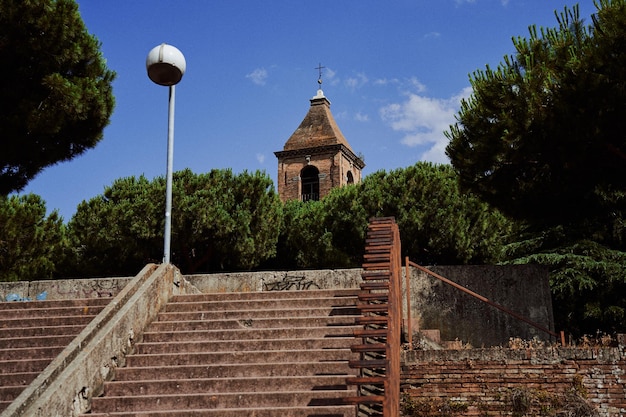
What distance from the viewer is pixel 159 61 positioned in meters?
9.49

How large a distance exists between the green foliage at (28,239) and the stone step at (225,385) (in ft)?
52.2

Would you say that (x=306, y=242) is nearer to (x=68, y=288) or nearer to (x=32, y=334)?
(x=68, y=288)

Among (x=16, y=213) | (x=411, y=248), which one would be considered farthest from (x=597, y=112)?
(x=16, y=213)

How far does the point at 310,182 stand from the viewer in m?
43.4

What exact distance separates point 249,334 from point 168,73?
4.65 m

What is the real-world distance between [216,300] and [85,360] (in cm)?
250

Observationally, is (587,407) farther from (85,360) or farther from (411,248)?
(411,248)

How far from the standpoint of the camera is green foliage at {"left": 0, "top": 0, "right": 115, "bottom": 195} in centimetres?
1047

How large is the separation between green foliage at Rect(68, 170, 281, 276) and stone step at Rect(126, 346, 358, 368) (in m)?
16.9

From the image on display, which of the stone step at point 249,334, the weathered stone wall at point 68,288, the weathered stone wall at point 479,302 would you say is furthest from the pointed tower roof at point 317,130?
the stone step at point 249,334

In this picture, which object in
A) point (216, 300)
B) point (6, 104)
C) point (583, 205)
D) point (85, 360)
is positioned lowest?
point (85, 360)

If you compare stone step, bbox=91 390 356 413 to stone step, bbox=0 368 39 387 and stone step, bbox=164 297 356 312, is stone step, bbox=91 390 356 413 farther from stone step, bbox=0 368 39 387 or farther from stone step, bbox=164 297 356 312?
stone step, bbox=164 297 356 312

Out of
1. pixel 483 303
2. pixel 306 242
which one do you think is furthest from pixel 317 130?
pixel 483 303

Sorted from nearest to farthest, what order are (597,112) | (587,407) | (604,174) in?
1. (587,407)
2. (597,112)
3. (604,174)
